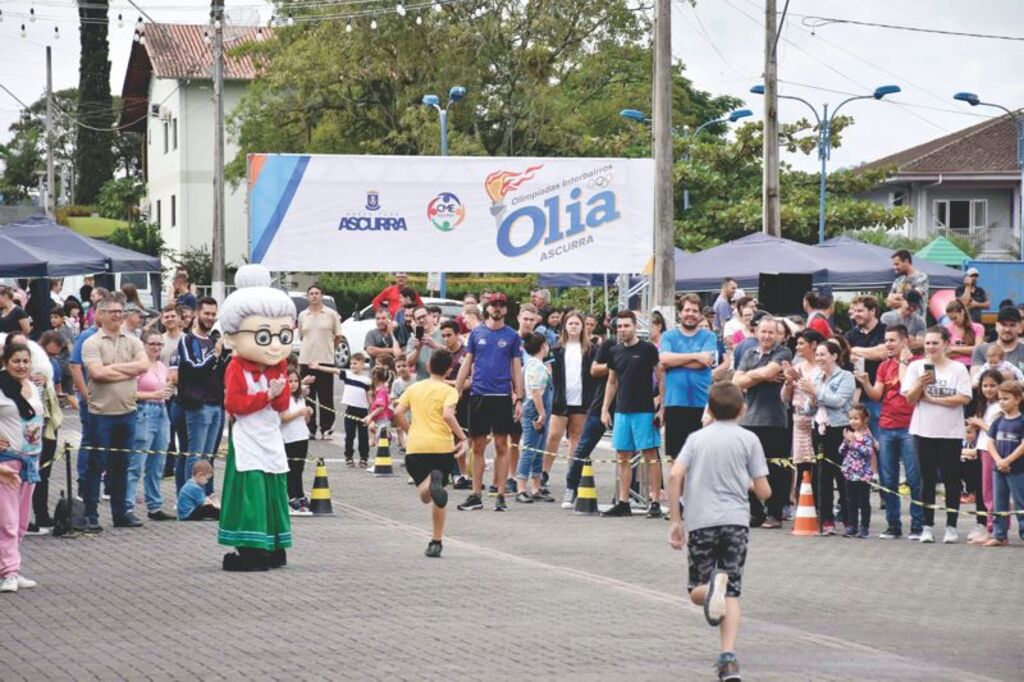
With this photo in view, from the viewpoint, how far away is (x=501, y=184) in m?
22.8

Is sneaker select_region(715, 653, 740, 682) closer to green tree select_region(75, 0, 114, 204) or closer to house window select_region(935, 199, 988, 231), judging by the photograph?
A: house window select_region(935, 199, 988, 231)

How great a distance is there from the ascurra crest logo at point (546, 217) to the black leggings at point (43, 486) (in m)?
8.45

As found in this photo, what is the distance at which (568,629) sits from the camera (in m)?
10.6

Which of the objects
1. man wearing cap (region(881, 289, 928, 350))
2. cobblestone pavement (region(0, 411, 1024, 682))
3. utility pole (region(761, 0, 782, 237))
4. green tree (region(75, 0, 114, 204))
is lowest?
cobblestone pavement (region(0, 411, 1024, 682))

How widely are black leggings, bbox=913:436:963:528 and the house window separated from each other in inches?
2426

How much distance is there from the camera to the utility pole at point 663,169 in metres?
20.9

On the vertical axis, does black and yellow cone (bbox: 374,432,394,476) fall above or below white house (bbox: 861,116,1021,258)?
below

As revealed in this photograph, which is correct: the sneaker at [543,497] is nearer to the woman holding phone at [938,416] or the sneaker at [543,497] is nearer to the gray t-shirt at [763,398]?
the gray t-shirt at [763,398]

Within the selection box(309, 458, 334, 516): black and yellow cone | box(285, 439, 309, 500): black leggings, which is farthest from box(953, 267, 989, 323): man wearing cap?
box(285, 439, 309, 500): black leggings

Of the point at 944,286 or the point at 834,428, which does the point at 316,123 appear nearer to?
the point at 944,286

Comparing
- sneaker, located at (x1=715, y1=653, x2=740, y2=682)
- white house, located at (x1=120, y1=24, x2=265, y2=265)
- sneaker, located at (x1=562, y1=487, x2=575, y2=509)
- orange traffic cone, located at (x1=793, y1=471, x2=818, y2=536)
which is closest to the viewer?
sneaker, located at (x1=715, y1=653, x2=740, y2=682)

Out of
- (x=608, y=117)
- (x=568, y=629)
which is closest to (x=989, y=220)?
(x=608, y=117)

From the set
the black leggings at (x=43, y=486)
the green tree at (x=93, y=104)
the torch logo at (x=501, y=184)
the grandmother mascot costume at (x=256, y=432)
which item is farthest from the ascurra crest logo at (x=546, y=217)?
the green tree at (x=93, y=104)

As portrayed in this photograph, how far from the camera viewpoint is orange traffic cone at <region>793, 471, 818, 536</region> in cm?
1639
